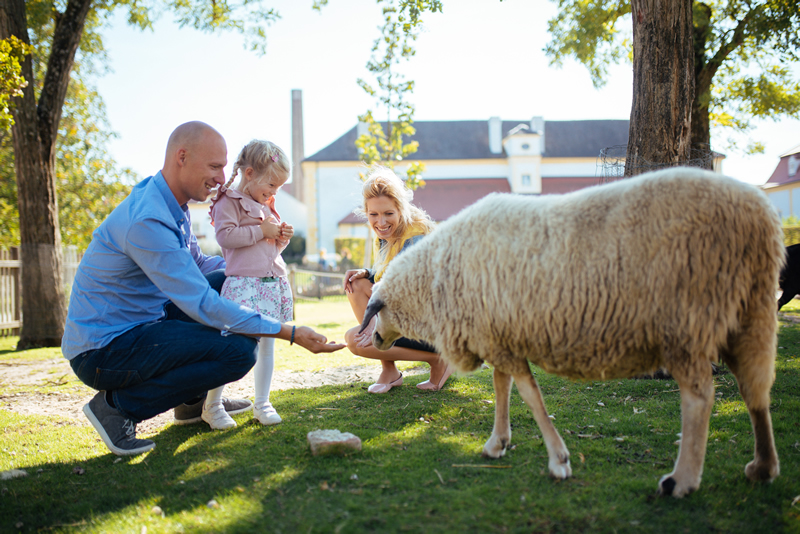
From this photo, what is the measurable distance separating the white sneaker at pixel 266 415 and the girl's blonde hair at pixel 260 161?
155 centimetres

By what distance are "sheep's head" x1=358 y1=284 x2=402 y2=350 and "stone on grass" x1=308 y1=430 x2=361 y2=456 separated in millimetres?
641

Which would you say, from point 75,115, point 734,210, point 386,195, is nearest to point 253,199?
point 386,195

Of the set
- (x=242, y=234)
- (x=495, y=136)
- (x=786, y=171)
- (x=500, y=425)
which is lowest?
(x=500, y=425)

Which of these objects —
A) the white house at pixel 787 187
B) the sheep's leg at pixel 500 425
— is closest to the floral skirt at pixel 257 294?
the sheep's leg at pixel 500 425

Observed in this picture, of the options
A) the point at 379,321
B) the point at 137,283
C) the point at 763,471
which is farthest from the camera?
the point at 379,321

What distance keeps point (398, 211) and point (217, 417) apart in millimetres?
2021

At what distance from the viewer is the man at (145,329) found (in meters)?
2.83

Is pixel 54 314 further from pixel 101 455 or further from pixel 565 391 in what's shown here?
pixel 565 391

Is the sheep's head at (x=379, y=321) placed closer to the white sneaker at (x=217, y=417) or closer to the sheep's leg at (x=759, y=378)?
the white sneaker at (x=217, y=417)

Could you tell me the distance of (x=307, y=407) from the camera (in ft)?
12.8

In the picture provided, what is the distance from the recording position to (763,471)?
7.54 feet

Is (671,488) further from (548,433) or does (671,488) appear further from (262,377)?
(262,377)

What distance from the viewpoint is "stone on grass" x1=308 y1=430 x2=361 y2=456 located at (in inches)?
110

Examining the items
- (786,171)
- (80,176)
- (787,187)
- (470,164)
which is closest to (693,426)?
(80,176)
